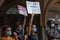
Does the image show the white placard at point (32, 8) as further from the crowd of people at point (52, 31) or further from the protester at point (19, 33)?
the crowd of people at point (52, 31)

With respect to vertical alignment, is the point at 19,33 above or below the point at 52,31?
above

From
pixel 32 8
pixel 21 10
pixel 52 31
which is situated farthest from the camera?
pixel 52 31

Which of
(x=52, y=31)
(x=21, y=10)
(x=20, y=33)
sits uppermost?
(x=21, y=10)

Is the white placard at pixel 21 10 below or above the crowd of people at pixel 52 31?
above

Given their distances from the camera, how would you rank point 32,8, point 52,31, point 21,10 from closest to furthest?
point 21,10
point 32,8
point 52,31

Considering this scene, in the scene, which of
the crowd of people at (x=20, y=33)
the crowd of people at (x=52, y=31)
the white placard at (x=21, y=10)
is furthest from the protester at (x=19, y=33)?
the crowd of people at (x=52, y=31)

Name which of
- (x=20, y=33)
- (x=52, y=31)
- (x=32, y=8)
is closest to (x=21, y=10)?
(x=32, y=8)

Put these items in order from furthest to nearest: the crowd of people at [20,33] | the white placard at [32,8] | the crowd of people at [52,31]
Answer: the crowd of people at [52,31] < the white placard at [32,8] < the crowd of people at [20,33]

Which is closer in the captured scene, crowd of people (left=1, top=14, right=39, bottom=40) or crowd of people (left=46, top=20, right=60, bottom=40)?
crowd of people (left=1, top=14, right=39, bottom=40)

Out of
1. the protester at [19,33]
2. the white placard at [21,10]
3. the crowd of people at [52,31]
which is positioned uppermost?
the white placard at [21,10]

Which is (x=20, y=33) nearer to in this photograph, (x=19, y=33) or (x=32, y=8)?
(x=19, y=33)

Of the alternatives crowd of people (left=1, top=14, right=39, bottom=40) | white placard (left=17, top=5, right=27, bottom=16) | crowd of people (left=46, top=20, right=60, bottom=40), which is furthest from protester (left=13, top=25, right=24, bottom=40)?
crowd of people (left=46, top=20, right=60, bottom=40)

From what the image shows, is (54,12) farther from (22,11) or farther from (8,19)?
(22,11)

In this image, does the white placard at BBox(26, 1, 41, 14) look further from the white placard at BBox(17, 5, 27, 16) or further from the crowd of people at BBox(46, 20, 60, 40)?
the crowd of people at BBox(46, 20, 60, 40)
